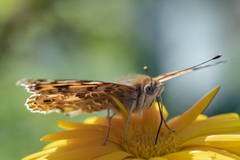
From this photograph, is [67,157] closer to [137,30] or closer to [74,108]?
[74,108]

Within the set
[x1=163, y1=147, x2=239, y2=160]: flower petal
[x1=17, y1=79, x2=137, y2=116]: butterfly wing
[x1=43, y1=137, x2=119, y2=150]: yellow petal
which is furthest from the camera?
[x1=43, y1=137, x2=119, y2=150]: yellow petal

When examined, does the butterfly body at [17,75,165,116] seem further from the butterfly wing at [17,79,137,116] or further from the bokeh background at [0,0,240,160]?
the bokeh background at [0,0,240,160]

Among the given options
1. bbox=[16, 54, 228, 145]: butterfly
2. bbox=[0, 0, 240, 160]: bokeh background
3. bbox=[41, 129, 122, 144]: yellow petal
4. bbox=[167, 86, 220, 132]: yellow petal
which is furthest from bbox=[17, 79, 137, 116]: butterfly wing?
bbox=[0, 0, 240, 160]: bokeh background

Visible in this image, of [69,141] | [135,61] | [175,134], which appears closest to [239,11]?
[135,61]

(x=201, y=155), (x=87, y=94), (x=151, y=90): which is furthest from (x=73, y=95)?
(x=201, y=155)

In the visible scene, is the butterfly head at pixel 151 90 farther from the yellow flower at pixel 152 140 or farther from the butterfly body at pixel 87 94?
the yellow flower at pixel 152 140

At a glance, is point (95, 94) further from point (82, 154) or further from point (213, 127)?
point (213, 127)

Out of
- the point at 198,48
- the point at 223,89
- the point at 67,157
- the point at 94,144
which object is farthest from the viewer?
the point at 198,48
